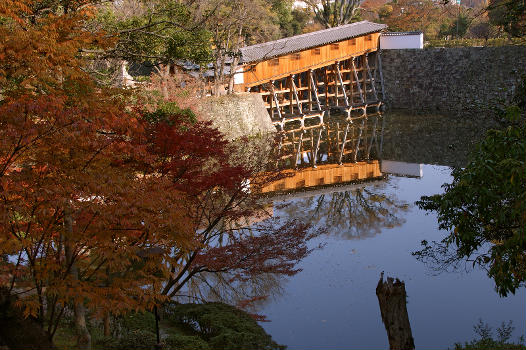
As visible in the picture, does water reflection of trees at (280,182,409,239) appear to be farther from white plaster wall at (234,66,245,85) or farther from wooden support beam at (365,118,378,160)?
white plaster wall at (234,66,245,85)

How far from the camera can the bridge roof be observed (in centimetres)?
2161

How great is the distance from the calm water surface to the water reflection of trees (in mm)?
44

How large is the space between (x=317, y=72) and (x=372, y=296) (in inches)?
751

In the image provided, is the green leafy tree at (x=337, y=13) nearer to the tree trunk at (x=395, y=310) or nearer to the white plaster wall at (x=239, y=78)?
the white plaster wall at (x=239, y=78)

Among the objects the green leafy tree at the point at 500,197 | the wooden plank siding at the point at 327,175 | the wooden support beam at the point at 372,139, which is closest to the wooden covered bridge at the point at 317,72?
the wooden support beam at the point at 372,139

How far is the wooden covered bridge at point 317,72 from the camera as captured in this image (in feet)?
72.3

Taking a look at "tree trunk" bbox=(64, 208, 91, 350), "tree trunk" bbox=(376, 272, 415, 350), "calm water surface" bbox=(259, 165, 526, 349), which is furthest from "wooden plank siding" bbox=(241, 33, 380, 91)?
"tree trunk" bbox=(376, 272, 415, 350)

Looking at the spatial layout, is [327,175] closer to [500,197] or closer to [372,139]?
[372,139]

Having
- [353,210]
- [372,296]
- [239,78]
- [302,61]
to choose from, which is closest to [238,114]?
[239,78]

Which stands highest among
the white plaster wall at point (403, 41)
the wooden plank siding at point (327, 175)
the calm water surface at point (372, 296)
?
the white plaster wall at point (403, 41)

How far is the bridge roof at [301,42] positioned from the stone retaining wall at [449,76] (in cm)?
225

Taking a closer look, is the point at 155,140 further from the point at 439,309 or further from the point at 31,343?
the point at 439,309

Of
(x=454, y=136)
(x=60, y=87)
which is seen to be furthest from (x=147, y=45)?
(x=454, y=136)

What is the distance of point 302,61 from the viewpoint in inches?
904
